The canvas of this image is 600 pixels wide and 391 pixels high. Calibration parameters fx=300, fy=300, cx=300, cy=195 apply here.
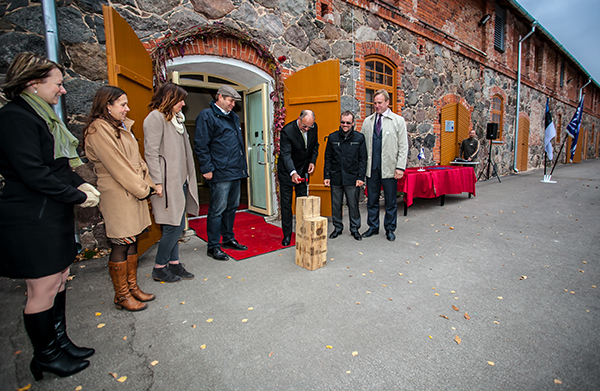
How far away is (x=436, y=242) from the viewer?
→ 408 centimetres

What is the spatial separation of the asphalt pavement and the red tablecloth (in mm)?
1800

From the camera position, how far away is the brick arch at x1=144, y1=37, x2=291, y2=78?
4.19 m

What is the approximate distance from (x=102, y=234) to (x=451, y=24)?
10.4 m

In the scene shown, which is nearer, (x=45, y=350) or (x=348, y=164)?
(x=45, y=350)

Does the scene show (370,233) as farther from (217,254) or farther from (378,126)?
(217,254)

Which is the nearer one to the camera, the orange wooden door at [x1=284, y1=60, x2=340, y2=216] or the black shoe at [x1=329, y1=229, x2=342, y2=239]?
the black shoe at [x1=329, y1=229, x2=342, y2=239]

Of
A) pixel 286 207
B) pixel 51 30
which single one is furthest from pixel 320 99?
pixel 51 30

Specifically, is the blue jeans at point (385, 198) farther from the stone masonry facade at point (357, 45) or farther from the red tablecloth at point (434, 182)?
the stone masonry facade at point (357, 45)

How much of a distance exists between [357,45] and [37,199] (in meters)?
6.28

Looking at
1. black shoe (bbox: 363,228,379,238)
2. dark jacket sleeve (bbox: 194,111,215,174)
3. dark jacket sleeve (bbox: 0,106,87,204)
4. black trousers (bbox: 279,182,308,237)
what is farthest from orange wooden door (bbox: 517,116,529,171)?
dark jacket sleeve (bbox: 0,106,87,204)

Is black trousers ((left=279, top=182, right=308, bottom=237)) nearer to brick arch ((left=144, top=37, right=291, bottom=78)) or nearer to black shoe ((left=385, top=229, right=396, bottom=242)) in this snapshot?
black shoe ((left=385, top=229, right=396, bottom=242))

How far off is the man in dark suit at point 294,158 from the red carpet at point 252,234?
0.84ft

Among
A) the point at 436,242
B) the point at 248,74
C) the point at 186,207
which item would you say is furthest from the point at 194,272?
the point at 248,74

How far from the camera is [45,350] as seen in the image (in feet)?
5.43
